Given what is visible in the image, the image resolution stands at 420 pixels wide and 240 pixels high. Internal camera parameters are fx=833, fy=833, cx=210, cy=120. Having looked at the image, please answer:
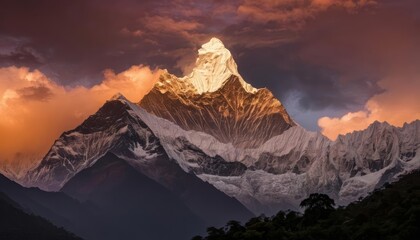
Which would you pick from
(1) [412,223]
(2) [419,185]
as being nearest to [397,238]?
(1) [412,223]

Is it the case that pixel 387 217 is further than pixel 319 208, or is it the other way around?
pixel 319 208

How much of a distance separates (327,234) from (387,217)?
9946mm

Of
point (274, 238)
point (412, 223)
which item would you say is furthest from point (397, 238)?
point (274, 238)

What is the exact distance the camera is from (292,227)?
144 metres

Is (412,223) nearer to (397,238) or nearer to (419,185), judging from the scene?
(397,238)

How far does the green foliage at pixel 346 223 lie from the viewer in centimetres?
11544

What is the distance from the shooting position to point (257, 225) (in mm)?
136875

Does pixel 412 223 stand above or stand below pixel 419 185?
below

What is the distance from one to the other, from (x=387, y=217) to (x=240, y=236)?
79.7 feet

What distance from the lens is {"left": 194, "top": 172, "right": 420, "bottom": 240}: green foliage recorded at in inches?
4545

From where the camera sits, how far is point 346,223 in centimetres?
12988

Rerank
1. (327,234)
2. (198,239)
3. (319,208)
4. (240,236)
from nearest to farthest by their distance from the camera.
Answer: (327,234), (240,236), (319,208), (198,239)

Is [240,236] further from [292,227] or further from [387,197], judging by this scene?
[387,197]

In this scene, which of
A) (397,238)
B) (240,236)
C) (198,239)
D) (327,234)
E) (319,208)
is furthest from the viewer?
(198,239)
